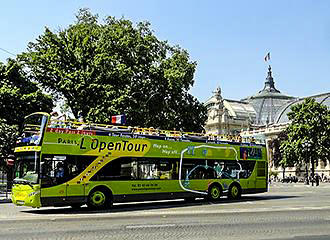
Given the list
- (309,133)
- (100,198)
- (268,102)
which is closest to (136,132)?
(100,198)

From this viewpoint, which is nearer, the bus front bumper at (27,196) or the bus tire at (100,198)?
the bus front bumper at (27,196)

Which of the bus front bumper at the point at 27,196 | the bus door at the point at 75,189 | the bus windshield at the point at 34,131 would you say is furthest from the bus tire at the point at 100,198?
the bus windshield at the point at 34,131

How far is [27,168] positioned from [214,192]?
10656 millimetres

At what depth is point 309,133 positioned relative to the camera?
71.9m

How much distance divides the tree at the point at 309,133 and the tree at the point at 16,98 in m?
44.5

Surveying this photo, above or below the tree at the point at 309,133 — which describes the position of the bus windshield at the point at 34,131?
below

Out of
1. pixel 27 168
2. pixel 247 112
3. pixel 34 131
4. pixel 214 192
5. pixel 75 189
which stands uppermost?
pixel 247 112

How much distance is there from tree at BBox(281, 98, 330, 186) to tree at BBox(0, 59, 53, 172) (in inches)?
1753

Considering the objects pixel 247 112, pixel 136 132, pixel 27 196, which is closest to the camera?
pixel 27 196

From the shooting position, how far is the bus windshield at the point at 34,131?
18236 millimetres

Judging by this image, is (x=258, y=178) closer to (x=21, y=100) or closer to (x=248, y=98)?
(x=21, y=100)

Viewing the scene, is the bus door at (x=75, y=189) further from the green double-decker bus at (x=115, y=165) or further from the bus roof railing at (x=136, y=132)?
the bus roof railing at (x=136, y=132)

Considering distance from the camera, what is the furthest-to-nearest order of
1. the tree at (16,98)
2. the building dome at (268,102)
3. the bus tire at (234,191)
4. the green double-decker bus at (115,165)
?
1. the building dome at (268,102)
2. the tree at (16,98)
3. the bus tire at (234,191)
4. the green double-decker bus at (115,165)

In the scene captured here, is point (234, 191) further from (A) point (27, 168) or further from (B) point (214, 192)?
(A) point (27, 168)
